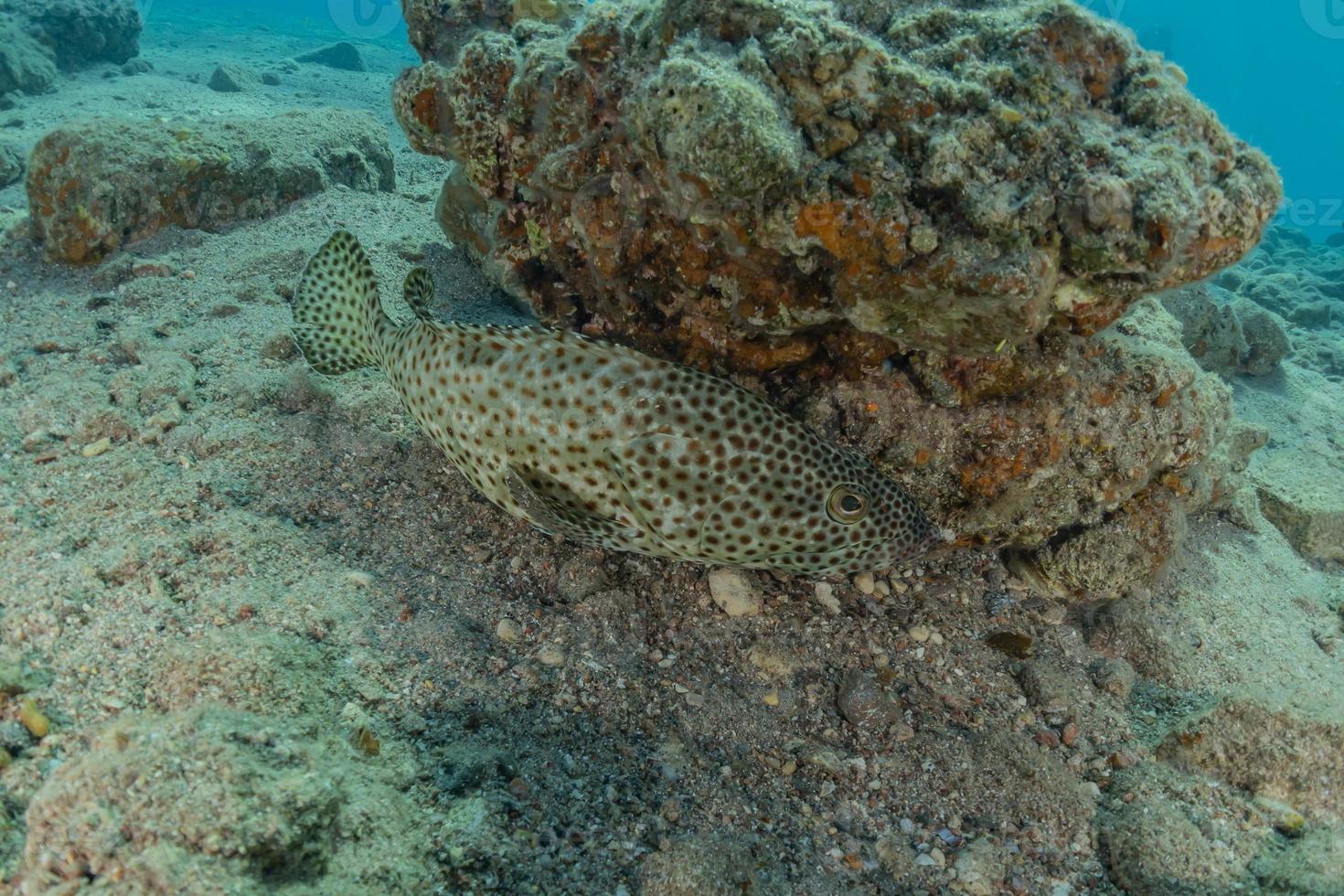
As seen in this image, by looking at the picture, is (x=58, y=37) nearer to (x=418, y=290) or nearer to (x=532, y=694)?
(x=418, y=290)

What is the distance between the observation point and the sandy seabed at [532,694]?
2408mm

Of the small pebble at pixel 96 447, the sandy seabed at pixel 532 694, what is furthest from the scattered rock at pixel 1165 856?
the small pebble at pixel 96 447

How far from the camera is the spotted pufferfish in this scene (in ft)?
11.5

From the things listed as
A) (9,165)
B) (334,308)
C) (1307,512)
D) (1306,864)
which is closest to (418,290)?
(334,308)

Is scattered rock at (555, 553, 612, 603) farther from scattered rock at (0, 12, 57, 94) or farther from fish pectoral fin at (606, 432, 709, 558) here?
scattered rock at (0, 12, 57, 94)

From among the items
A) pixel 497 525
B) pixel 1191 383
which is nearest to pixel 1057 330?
pixel 1191 383

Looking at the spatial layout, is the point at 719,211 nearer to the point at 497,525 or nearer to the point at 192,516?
A: the point at 497,525

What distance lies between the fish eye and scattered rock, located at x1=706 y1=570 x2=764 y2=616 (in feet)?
2.29

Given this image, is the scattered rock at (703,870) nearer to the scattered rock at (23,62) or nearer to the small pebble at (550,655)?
the small pebble at (550,655)

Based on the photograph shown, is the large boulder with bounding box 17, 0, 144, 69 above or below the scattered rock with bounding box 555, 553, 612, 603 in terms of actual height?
below

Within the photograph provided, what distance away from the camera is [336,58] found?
2406cm

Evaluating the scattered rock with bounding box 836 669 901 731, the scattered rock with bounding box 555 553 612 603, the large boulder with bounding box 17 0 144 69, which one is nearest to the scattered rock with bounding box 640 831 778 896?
the scattered rock with bounding box 836 669 901 731

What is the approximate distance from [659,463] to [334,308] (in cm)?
270

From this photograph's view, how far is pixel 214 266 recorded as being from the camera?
6465 millimetres
